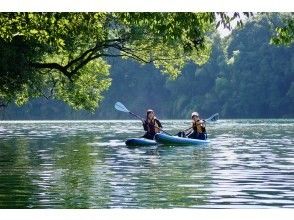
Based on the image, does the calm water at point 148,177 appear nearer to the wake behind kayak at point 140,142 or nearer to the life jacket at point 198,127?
the wake behind kayak at point 140,142

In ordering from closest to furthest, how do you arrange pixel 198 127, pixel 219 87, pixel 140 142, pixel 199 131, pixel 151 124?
pixel 140 142, pixel 151 124, pixel 198 127, pixel 199 131, pixel 219 87

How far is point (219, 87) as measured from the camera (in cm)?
5522

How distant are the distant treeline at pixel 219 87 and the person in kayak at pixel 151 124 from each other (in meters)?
12.3

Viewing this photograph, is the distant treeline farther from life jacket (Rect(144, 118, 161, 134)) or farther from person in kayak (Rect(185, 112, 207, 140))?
life jacket (Rect(144, 118, 161, 134))

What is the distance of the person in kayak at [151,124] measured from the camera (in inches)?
936

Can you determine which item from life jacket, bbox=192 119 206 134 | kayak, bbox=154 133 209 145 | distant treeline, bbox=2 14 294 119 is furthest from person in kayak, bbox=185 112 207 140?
distant treeline, bbox=2 14 294 119

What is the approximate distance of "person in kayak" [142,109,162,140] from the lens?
2377cm

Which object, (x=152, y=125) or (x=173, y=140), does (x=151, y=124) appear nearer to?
(x=152, y=125)

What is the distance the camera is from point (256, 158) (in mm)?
19062

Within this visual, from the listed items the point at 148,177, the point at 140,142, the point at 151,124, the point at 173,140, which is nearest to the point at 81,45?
the point at 151,124

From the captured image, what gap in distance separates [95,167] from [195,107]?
40.8 meters

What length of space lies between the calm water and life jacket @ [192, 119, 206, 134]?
1140 mm

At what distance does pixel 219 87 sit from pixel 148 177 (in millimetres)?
41346
